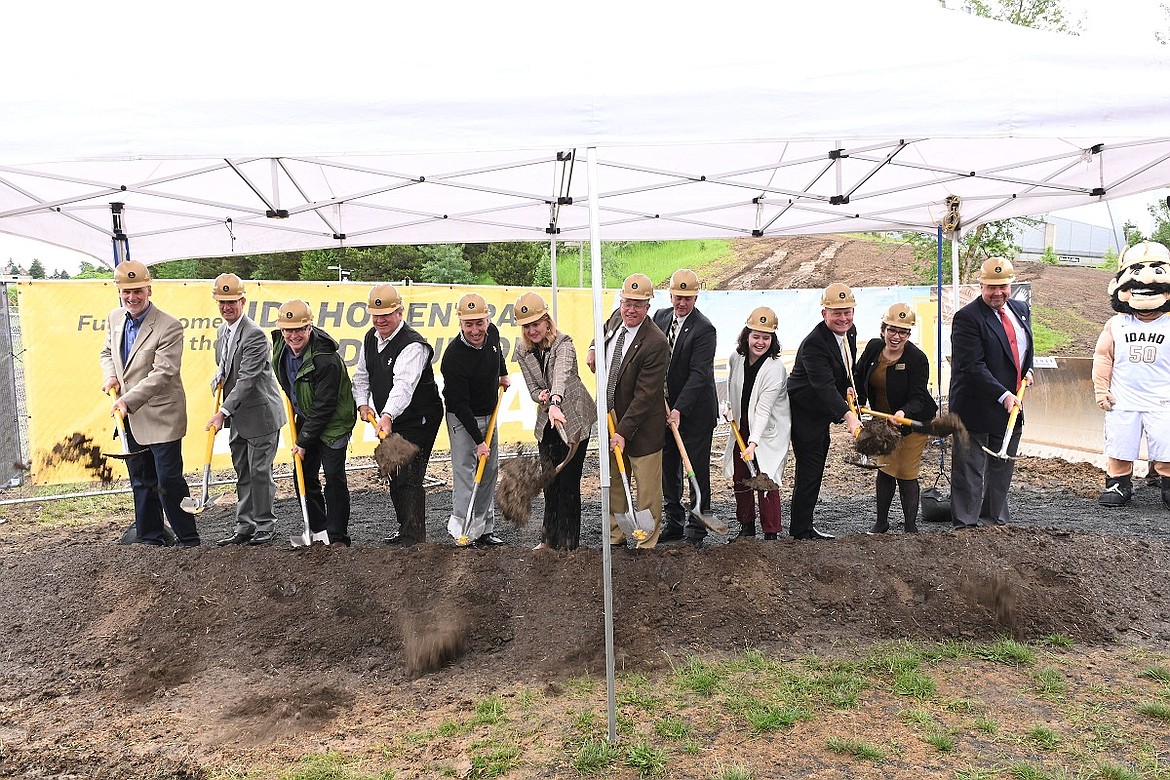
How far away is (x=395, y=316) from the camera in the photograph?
5238 mm

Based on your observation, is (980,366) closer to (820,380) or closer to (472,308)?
(820,380)

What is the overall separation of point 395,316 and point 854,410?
9.53 ft

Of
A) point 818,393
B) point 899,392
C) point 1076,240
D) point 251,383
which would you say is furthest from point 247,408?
point 1076,240

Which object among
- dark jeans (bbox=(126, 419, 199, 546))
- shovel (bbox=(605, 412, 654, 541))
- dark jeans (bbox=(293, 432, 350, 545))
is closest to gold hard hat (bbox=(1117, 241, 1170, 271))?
shovel (bbox=(605, 412, 654, 541))

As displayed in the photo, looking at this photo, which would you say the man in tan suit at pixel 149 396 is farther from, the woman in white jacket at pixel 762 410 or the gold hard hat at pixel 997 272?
the gold hard hat at pixel 997 272

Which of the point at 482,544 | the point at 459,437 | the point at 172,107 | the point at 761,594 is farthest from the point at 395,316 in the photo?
the point at 761,594

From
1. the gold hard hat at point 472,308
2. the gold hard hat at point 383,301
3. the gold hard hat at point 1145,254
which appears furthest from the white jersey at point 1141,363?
the gold hard hat at point 383,301

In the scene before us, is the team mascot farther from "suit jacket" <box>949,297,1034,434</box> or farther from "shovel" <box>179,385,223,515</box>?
"shovel" <box>179,385,223,515</box>

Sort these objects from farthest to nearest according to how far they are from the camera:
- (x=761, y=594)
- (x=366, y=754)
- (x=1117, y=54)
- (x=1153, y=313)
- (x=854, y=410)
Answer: (x=1153, y=313) → (x=854, y=410) → (x=761, y=594) → (x=1117, y=54) → (x=366, y=754)

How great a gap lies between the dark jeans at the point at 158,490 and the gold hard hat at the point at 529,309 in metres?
2.37

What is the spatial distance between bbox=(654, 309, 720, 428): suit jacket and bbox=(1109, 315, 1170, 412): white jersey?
12.5ft

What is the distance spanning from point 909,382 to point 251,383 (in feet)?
13.8

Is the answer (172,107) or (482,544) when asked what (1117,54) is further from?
(482,544)

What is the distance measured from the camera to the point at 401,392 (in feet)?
16.6
